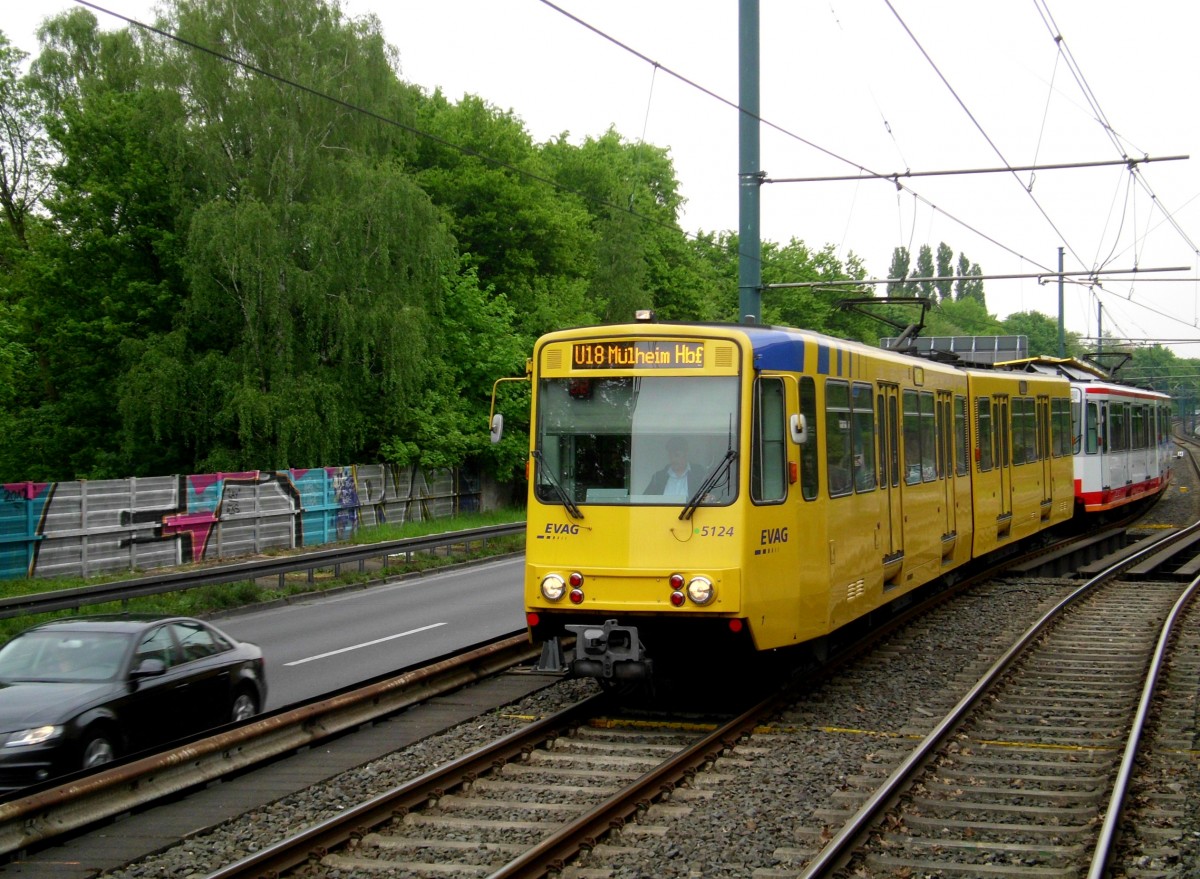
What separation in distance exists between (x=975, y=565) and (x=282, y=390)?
19752mm

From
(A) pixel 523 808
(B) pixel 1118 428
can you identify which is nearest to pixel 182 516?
(B) pixel 1118 428

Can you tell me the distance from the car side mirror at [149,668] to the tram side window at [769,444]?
4.92 m

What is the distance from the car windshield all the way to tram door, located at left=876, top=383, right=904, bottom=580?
295 inches

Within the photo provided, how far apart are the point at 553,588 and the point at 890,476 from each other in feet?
15.6

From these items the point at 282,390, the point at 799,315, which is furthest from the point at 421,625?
the point at 799,315

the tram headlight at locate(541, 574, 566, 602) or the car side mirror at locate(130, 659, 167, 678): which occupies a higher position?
the tram headlight at locate(541, 574, 566, 602)

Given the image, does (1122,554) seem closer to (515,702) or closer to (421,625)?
(421,625)

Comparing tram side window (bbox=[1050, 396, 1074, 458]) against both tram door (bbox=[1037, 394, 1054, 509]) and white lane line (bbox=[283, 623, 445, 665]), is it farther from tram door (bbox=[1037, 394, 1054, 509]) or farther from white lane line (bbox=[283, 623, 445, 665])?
white lane line (bbox=[283, 623, 445, 665])

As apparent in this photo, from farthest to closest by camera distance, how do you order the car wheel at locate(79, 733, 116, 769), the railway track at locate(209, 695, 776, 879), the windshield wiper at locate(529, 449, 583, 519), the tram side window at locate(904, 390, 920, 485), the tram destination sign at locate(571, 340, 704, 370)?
the tram side window at locate(904, 390, 920, 485)
the windshield wiper at locate(529, 449, 583, 519)
the tram destination sign at locate(571, 340, 704, 370)
the car wheel at locate(79, 733, 116, 769)
the railway track at locate(209, 695, 776, 879)

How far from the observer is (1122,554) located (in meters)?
25.6

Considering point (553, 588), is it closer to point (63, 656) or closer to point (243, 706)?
point (243, 706)

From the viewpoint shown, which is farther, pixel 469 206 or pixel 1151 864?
pixel 469 206

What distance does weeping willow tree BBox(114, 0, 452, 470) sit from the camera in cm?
3469

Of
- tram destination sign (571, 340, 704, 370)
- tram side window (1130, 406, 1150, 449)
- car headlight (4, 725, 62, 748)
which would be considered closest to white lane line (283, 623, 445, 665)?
car headlight (4, 725, 62, 748)
